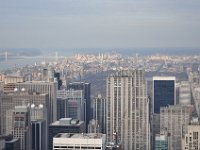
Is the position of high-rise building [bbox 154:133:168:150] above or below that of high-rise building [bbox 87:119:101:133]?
below

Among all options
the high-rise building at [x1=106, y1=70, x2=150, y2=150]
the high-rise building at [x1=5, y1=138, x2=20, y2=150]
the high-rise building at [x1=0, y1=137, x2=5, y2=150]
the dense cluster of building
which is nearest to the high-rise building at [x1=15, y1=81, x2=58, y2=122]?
the dense cluster of building

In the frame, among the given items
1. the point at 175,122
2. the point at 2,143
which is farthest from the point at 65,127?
the point at 175,122

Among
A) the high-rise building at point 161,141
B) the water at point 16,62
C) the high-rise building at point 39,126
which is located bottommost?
the high-rise building at point 161,141

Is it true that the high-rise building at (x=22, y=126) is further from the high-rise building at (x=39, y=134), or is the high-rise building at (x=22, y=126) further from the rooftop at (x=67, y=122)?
the rooftop at (x=67, y=122)

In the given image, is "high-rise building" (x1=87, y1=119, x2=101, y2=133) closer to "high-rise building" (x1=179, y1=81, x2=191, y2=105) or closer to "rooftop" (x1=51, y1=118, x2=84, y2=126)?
"rooftop" (x1=51, y1=118, x2=84, y2=126)

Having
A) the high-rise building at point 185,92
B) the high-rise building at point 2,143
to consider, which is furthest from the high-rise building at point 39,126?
the high-rise building at point 185,92

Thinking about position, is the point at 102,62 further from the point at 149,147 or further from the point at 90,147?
the point at 90,147
